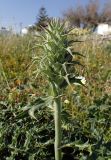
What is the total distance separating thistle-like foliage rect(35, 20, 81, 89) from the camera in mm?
2145

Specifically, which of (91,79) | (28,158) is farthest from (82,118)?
(91,79)

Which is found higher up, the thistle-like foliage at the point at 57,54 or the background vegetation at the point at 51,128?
the thistle-like foliage at the point at 57,54

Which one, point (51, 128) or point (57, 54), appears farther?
point (51, 128)

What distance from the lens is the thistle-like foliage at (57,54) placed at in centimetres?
214

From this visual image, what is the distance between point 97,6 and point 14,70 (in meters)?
43.5

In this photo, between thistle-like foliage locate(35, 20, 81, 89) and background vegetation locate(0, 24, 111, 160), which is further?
background vegetation locate(0, 24, 111, 160)

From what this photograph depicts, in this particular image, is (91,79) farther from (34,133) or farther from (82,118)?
(34,133)

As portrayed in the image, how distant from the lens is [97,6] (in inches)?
1908

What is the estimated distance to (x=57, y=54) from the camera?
2.15 m

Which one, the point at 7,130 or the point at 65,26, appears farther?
the point at 7,130

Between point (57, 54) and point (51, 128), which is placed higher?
point (57, 54)

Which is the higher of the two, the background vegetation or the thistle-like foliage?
the thistle-like foliage

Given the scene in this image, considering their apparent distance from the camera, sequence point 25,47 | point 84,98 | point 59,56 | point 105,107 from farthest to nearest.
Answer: point 25,47
point 84,98
point 105,107
point 59,56

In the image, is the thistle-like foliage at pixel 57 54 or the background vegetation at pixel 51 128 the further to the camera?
the background vegetation at pixel 51 128
